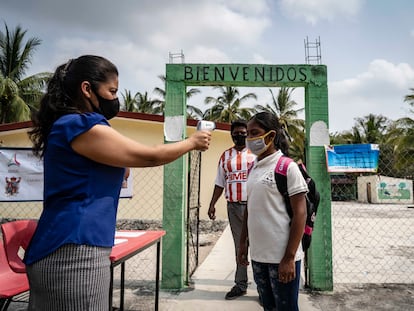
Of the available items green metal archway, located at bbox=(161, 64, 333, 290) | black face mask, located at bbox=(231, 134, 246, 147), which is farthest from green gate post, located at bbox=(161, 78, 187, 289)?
black face mask, located at bbox=(231, 134, 246, 147)

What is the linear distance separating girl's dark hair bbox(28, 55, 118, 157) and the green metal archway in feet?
8.84

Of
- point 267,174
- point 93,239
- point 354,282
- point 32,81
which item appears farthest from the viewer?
point 32,81

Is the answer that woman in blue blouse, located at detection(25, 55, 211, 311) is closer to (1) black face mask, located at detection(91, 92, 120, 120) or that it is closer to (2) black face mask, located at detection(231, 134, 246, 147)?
(1) black face mask, located at detection(91, 92, 120, 120)

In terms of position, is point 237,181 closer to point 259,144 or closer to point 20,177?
point 259,144

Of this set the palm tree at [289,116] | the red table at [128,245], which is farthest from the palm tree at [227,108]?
the red table at [128,245]

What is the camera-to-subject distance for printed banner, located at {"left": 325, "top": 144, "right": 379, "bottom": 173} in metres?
3.96

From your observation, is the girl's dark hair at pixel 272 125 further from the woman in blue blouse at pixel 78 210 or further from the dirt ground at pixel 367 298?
the dirt ground at pixel 367 298

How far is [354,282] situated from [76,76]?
4.52 m

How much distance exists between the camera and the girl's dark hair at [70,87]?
4.56 ft

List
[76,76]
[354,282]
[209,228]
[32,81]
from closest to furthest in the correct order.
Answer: [76,76], [354,282], [209,228], [32,81]

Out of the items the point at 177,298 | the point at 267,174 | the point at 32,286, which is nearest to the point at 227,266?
the point at 177,298

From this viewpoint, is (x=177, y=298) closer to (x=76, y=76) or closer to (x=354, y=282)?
(x=354, y=282)

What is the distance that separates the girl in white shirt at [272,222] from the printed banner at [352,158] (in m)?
1.98

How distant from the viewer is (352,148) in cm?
405
